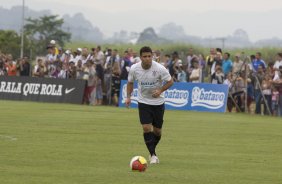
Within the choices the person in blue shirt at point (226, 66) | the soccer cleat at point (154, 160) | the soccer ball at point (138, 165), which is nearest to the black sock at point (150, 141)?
the soccer cleat at point (154, 160)

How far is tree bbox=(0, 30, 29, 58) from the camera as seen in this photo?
174ft

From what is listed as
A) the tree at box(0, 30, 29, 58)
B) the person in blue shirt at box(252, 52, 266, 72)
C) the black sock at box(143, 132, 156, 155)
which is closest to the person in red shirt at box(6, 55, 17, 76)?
the tree at box(0, 30, 29, 58)

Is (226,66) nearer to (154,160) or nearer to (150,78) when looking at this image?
(150,78)

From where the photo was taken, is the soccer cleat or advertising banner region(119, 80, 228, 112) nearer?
the soccer cleat

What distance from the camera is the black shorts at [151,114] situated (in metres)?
15.7

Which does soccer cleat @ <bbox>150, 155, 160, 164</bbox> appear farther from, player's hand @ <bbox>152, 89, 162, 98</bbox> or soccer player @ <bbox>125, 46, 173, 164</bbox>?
player's hand @ <bbox>152, 89, 162, 98</bbox>

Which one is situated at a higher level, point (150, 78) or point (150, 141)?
point (150, 78)

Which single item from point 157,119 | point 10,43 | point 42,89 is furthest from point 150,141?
point 10,43

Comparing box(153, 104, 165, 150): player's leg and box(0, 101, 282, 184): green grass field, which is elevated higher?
box(153, 104, 165, 150): player's leg

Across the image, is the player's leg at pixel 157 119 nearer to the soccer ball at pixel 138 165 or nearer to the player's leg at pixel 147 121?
the player's leg at pixel 147 121

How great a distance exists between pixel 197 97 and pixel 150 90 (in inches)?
774

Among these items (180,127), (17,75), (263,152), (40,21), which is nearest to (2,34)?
(17,75)

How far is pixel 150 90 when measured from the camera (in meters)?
15.6

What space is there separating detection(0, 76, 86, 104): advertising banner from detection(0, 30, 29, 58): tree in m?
10.5
